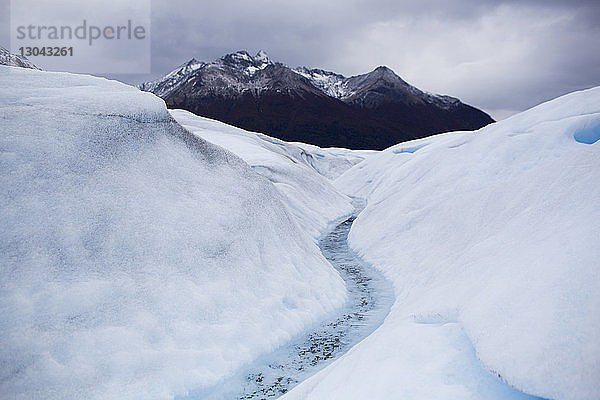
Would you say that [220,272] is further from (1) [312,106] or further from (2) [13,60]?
(1) [312,106]

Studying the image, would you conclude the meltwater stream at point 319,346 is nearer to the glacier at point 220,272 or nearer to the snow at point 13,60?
the glacier at point 220,272

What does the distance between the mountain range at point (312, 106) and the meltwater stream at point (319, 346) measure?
4508 inches

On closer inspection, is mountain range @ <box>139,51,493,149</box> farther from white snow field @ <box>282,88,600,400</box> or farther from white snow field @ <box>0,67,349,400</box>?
white snow field @ <box>282,88,600,400</box>

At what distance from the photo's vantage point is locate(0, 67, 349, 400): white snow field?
5410 millimetres

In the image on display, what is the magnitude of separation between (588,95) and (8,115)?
1616 centimetres

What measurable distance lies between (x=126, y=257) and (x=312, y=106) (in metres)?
146

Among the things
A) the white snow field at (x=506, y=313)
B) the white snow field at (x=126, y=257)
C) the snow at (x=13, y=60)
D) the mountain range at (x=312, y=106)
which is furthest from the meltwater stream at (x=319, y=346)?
the mountain range at (x=312, y=106)

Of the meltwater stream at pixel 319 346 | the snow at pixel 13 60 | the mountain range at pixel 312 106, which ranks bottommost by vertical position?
the meltwater stream at pixel 319 346

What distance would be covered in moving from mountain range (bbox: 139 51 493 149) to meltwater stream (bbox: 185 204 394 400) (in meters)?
114

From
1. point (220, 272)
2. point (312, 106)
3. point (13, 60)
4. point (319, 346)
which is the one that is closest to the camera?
point (319, 346)

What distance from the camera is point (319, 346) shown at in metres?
7.52

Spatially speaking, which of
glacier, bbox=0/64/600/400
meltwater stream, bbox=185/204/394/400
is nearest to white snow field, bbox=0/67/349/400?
glacier, bbox=0/64/600/400

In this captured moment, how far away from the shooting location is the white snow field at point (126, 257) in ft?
17.7

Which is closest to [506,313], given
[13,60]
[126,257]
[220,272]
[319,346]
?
[319,346]
